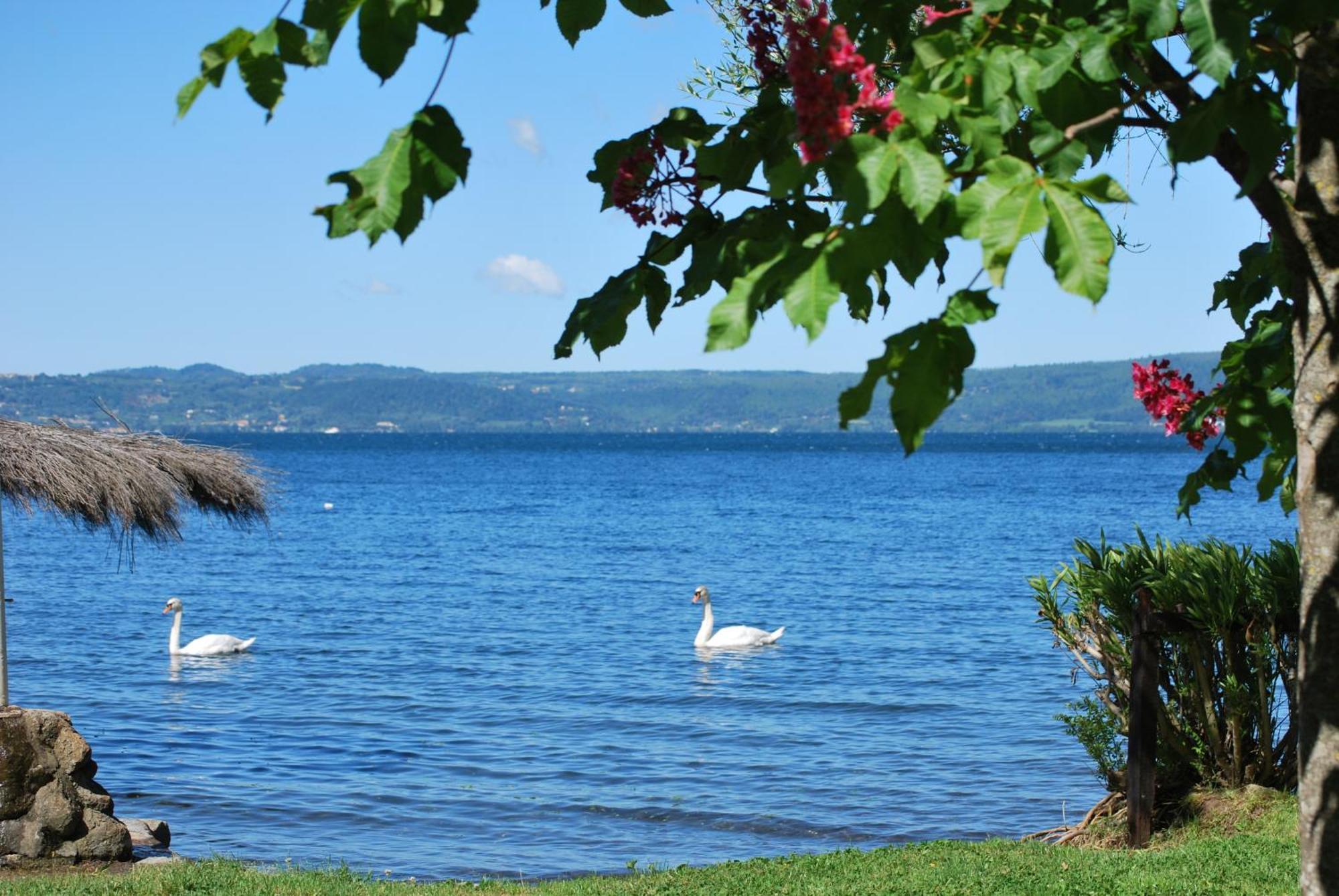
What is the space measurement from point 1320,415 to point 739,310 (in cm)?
161

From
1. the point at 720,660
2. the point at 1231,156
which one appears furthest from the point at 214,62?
the point at 720,660

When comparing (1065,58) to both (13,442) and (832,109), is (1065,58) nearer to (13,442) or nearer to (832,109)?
(832,109)

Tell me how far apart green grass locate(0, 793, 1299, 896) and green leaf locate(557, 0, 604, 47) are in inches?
184

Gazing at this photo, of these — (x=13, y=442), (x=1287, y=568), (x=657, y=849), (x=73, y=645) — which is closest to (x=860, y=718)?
(x=657, y=849)

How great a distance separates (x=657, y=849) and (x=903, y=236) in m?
9.24

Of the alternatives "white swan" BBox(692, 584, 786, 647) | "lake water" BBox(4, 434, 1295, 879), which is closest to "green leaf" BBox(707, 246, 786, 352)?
"lake water" BBox(4, 434, 1295, 879)

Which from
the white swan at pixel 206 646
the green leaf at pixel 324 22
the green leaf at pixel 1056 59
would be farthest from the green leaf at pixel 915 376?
the white swan at pixel 206 646

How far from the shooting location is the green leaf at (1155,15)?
2.45 metres

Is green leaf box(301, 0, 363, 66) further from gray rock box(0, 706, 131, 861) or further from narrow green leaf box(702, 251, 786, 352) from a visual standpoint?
gray rock box(0, 706, 131, 861)

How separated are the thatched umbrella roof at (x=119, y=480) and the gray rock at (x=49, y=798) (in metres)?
0.38

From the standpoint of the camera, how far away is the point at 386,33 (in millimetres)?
2457

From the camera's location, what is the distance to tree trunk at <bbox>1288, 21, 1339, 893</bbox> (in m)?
3.10

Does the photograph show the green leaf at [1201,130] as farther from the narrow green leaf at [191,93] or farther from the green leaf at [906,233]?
the narrow green leaf at [191,93]

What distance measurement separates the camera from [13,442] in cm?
914
